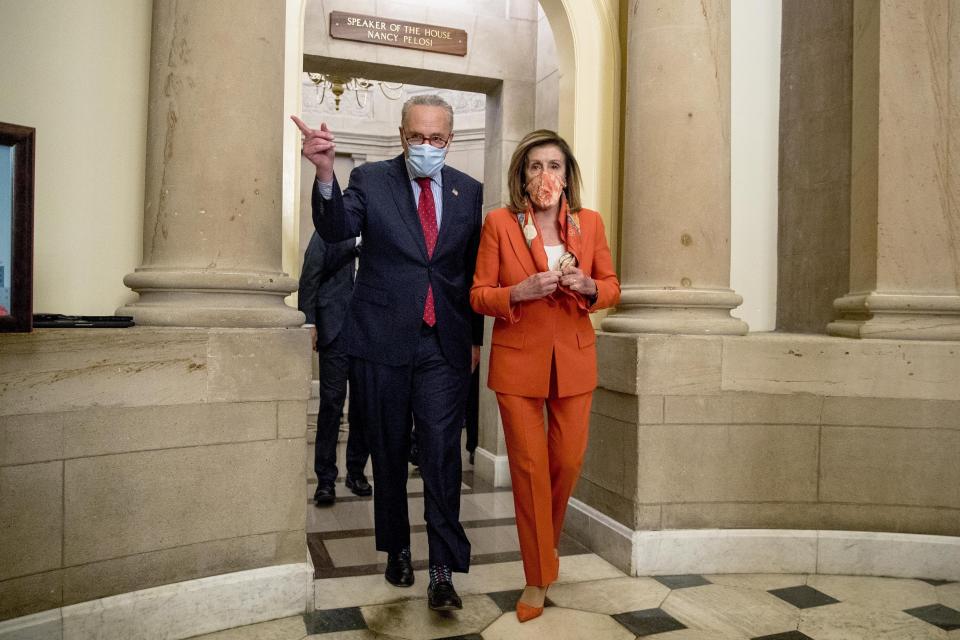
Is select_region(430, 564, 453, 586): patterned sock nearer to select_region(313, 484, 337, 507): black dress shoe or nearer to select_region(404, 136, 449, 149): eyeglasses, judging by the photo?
A: select_region(404, 136, 449, 149): eyeglasses

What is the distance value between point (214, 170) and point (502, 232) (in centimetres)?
112

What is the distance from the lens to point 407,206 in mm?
2986

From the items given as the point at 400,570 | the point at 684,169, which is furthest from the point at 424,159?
the point at 400,570

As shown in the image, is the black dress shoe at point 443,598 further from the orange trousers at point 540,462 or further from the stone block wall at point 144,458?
the stone block wall at point 144,458

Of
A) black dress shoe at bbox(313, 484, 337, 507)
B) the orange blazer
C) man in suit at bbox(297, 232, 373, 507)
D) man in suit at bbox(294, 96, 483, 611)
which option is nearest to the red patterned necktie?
man in suit at bbox(294, 96, 483, 611)

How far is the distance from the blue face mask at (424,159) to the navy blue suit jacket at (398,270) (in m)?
0.11

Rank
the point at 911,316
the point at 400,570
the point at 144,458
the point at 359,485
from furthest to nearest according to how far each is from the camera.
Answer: the point at 359,485 < the point at 911,316 < the point at 400,570 < the point at 144,458

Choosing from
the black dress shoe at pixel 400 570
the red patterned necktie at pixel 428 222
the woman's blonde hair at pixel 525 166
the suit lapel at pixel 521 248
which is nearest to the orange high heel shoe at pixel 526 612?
the black dress shoe at pixel 400 570

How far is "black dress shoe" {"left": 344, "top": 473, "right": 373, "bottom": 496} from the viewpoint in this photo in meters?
4.81

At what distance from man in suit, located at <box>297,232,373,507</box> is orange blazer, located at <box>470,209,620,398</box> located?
1.61 meters

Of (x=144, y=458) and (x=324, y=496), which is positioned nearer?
(x=144, y=458)

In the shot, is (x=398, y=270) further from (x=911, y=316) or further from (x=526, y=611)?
(x=911, y=316)

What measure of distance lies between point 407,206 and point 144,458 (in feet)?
4.30

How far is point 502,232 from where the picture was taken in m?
2.96
